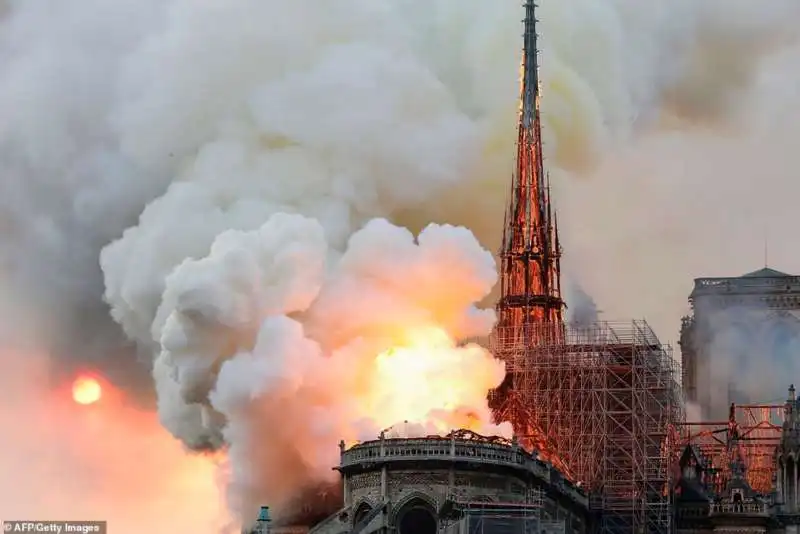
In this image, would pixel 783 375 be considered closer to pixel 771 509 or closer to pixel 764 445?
pixel 764 445

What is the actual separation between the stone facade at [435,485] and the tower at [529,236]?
2418 centimetres

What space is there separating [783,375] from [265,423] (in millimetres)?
51838

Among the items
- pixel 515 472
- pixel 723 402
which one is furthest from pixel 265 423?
pixel 723 402

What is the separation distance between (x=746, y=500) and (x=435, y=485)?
1070 inches

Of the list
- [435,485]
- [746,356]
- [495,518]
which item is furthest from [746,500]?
[746,356]

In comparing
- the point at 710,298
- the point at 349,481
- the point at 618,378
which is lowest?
the point at 349,481

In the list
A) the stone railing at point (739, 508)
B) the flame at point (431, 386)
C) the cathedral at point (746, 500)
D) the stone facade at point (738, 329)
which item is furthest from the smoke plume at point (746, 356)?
the flame at point (431, 386)

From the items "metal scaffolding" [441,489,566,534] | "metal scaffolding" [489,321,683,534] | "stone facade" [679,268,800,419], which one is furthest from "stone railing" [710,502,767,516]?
"stone facade" [679,268,800,419]

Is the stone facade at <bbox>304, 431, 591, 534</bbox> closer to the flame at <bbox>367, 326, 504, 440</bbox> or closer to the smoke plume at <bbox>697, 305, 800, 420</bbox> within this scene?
the flame at <bbox>367, 326, 504, 440</bbox>

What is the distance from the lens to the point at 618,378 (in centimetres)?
12156

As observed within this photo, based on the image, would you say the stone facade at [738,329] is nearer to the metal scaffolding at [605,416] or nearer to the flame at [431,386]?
the metal scaffolding at [605,416]

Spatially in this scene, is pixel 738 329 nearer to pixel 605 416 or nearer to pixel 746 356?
pixel 746 356

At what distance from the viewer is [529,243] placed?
13300 cm

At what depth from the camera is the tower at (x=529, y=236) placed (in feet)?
429
